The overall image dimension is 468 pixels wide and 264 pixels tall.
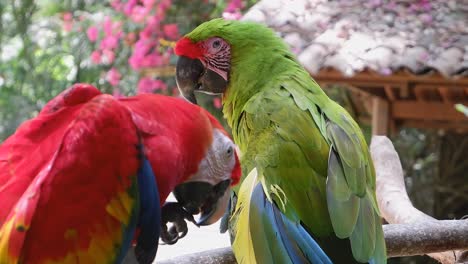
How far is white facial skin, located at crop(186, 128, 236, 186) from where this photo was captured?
2.96 ft

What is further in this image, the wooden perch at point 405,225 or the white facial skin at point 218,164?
the wooden perch at point 405,225

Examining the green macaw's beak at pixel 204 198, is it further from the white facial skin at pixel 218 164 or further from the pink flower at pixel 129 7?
the pink flower at pixel 129 7

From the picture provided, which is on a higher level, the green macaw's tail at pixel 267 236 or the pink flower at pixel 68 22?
the green macaw's tail at pixel 267 236

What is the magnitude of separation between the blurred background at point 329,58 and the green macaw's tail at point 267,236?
33.7 inches

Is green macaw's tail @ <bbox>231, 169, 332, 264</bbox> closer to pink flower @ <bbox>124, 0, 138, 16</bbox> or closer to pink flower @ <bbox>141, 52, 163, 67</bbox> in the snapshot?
pink flower @ <bbox>141, 52, 163, 67</bbox>

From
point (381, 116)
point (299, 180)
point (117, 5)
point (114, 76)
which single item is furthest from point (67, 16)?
point (299, 180)

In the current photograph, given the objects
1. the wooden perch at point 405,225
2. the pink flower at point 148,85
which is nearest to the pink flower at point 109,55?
the pink flower at point 148,85

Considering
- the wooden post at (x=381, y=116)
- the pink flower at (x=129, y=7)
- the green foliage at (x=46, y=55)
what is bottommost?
the green foliage at (x=46, y=55)

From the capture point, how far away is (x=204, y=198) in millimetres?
925

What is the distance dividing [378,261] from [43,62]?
3631 mm

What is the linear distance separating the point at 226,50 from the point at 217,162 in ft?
1.18

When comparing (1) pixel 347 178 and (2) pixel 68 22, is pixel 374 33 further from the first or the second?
(2) pixel 68 22

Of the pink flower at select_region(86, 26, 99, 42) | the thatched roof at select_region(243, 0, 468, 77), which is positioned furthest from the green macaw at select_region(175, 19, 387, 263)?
the pink flower at select_region(86, 26, 99, 42)

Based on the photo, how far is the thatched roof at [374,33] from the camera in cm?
234
